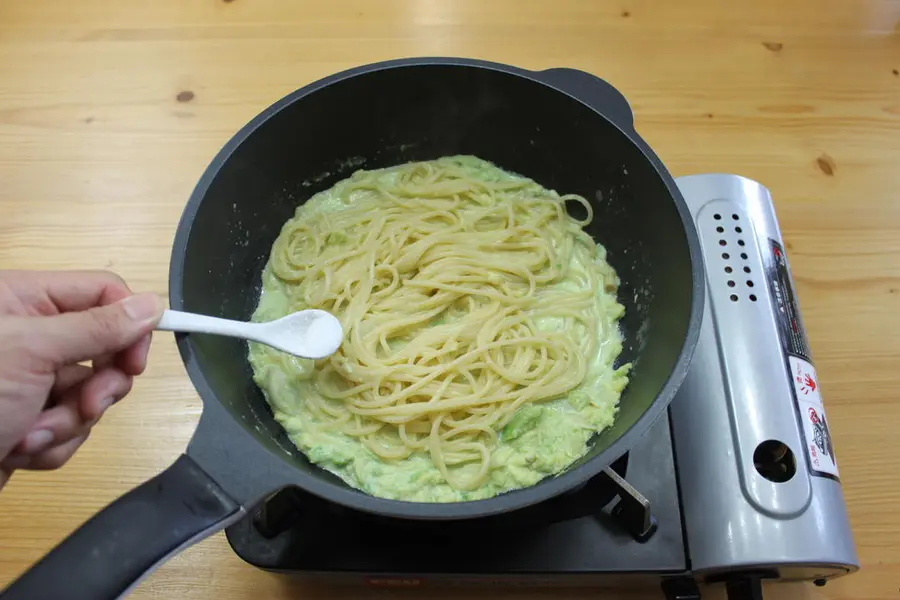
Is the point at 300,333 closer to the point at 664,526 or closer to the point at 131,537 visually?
the point at 131,537

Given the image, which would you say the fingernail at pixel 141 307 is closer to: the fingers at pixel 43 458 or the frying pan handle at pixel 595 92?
the fingers at pixel 43 458

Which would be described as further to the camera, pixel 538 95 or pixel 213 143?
pixel 213 143

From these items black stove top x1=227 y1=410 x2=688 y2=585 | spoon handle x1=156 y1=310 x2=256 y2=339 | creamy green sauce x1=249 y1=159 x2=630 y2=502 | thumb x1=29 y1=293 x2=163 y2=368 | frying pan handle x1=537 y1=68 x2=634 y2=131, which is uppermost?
frying pan handle x1=537 y1=68 x2=634 y2=131

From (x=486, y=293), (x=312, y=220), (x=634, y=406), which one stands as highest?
(x=312, y=220)

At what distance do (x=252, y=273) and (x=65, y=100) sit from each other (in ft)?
2.78

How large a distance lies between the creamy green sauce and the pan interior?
1.1 inches

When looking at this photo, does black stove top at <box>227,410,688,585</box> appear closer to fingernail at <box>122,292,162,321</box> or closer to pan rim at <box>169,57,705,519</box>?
pan rim at <box>169,57,705,519</box>

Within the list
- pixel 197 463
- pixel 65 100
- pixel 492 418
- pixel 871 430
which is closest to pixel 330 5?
pixel 65 100

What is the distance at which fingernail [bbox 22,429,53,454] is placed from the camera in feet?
3.07

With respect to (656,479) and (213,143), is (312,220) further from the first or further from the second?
(656,479)

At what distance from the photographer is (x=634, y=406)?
3.63 ft

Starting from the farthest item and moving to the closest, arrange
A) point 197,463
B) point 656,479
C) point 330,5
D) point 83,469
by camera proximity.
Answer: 1. point 330,5
2. point 83,469
3. point 656,479
4. point 197,463

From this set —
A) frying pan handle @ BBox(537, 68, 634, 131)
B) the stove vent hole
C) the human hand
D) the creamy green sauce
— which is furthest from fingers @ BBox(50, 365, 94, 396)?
the stove vent hole

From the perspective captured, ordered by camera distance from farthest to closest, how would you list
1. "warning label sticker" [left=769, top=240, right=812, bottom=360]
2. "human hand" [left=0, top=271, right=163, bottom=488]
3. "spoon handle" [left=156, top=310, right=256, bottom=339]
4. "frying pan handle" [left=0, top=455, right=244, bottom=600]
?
1. "warning label sticker" [left=769, top=240, right=812, bottom=360]
2. "spoon handle" [left=156, top=310, right=256, bottom=339]
3. "human hand" [left=0, top=271, right=163, bottom=488]
4. "frying pan handle" [left=0, top=455, right=244, bottom=600]
